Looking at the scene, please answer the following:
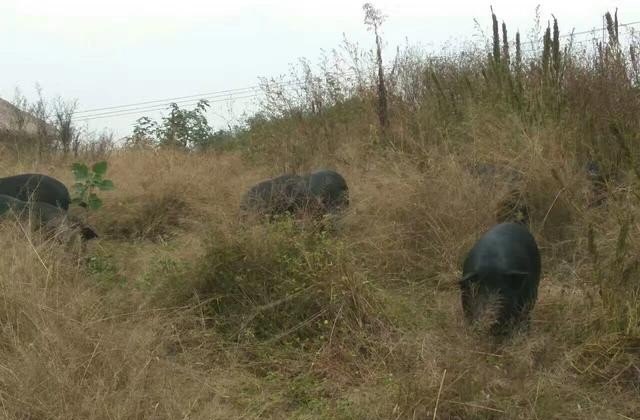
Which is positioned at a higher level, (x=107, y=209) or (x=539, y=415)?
(x=107, y=209)

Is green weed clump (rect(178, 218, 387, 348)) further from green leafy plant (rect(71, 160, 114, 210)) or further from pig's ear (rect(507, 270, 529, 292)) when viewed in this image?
green leafy plant (rect(71, 160, 114, 210))

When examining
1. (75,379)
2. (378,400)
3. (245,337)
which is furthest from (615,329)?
(75,379)

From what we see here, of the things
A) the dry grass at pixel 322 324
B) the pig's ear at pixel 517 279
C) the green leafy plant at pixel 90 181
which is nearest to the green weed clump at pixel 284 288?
the dry grass at pixel 322 324

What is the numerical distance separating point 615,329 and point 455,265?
1.60 meters

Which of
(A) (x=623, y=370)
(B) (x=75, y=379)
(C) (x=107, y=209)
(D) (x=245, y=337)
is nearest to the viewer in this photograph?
(B) (x=75, y=379)

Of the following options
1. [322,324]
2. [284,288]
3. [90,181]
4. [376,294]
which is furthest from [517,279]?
[90,181]

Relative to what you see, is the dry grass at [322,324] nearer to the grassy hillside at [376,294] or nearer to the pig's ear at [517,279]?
the grassy hillside at [376,294]

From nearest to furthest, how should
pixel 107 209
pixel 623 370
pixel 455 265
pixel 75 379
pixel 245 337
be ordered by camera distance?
pixel 75 379 < pixel 623 370 < pixel 245 337 < pixel 455 265 < pixel 107 209

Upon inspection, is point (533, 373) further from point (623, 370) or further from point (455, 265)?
point (455, 265)

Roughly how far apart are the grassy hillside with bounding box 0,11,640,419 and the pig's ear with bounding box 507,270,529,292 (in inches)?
10.1

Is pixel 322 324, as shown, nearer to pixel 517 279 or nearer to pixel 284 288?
pixel 284 288

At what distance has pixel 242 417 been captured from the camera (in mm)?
3160

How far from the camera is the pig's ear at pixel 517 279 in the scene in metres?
3.76

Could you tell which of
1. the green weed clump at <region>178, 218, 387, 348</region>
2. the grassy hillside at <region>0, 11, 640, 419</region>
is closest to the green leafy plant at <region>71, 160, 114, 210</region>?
the grassy hillside at <region>0, 11, 640, 419</region>
